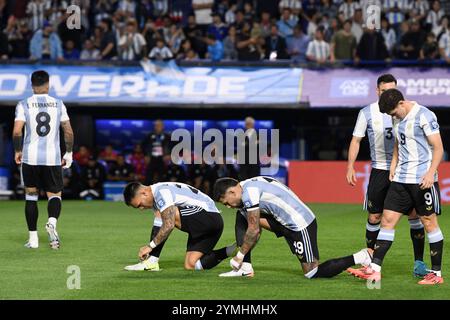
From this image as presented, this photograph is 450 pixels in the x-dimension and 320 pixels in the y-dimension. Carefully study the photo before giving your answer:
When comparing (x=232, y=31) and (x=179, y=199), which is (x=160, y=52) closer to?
(x=232, y=31)

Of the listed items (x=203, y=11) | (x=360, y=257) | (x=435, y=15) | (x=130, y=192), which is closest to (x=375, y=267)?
(x=360, y=257)

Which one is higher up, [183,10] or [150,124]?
[183,10]

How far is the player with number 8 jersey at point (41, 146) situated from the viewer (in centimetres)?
1332

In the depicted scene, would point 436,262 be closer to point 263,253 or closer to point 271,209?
point 271,209

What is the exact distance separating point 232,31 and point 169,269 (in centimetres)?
1325

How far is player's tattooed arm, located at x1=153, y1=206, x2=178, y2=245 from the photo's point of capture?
1070 centimetres

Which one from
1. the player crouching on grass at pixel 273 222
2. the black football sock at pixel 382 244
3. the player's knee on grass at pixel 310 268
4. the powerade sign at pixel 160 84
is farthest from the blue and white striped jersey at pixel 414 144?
the powerade sign at pixel 160 84

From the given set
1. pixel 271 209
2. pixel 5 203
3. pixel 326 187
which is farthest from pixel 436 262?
pixel 5 203

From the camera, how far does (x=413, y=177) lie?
10.1m

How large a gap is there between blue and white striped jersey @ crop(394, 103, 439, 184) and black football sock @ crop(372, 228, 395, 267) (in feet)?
1.71

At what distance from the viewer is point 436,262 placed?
1032 cm

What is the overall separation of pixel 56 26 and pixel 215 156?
5.12 meters

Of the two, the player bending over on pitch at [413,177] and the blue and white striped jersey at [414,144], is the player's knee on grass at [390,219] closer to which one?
the player bending over on pitch at [413,177]

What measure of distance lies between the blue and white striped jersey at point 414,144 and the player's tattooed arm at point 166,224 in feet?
7.53
